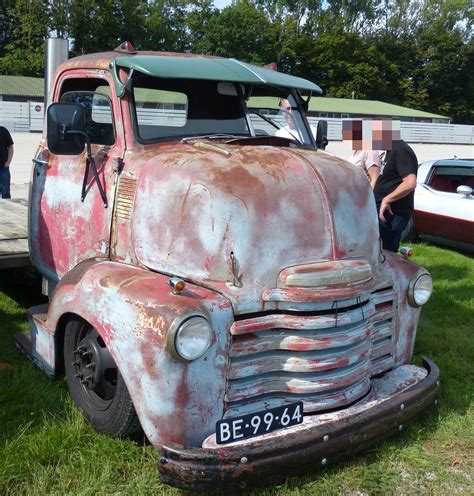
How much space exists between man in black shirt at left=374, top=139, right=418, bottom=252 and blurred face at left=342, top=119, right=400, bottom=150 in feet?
0.42

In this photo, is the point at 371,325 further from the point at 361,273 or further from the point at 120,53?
the point at 120,53

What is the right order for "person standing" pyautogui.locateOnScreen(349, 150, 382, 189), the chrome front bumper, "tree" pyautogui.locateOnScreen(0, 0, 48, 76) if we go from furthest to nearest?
"tree" pyautogui.locateOnScreen(0, 0, 48, 76), "person standing" pyautogui.locateOnScreen(349, 150, 382, 189), the chrome front bumper

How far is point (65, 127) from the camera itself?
156 inches

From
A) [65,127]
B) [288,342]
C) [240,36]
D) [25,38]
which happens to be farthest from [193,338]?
[240,36]

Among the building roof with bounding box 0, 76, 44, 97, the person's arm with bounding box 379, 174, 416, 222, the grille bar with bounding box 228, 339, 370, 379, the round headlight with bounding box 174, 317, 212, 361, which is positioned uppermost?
the person's arm with bounding box 379, 174, 416, 222

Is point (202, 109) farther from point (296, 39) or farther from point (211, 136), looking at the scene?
point (296, 39)

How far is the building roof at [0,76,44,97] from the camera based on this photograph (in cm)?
4825

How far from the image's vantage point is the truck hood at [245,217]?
3.31 metres

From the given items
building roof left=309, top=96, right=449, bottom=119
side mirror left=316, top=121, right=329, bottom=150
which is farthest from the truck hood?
building roof left=309, top=96, right=449, bottom=119

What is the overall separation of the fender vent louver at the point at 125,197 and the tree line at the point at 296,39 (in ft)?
193

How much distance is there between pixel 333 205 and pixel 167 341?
1.24 m

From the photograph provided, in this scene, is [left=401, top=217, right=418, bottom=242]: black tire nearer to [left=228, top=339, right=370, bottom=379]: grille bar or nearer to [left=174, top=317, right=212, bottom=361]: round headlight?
[left=228, top=339, right=370, bottom=379]: grille bar

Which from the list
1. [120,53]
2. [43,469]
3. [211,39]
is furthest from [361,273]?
[211,39]

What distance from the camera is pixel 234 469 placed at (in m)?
2.93
